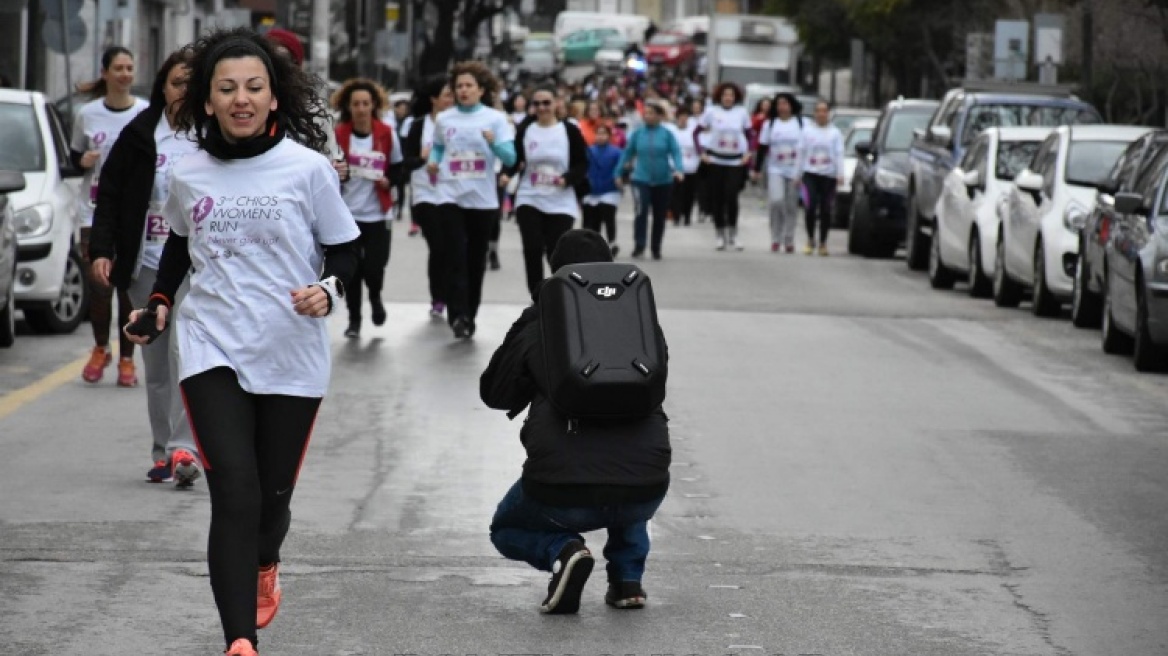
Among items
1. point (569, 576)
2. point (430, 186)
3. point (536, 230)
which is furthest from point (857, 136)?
point (569, 576)

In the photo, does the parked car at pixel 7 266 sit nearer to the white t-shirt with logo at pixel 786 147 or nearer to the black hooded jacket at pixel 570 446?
the black hooded jacket at pixel 570 446

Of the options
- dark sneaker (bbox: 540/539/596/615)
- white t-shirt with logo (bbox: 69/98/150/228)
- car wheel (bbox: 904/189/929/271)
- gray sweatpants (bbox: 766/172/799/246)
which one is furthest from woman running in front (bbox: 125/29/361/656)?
gray sweatpants (bbox: 766/172/799/246)

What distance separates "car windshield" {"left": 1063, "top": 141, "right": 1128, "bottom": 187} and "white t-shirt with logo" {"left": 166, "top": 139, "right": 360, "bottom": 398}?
1396 cm

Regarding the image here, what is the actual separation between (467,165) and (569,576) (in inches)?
368

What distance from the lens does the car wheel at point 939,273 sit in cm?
2373

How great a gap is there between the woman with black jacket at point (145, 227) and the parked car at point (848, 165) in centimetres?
2580

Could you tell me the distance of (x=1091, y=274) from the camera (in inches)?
704

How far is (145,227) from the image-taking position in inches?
414

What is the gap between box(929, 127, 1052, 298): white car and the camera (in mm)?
22125

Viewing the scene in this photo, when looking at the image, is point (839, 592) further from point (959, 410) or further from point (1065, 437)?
point (959, 410)

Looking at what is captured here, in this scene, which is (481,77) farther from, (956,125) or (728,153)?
(728,153)

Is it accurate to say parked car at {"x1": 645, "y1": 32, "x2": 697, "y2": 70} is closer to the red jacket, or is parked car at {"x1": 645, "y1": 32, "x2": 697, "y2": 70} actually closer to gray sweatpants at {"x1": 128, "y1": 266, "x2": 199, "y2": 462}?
the red jacket

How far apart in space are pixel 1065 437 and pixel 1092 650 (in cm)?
517

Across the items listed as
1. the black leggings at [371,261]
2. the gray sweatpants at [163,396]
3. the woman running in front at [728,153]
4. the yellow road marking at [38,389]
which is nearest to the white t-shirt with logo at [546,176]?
the black leggings at [371,261]
